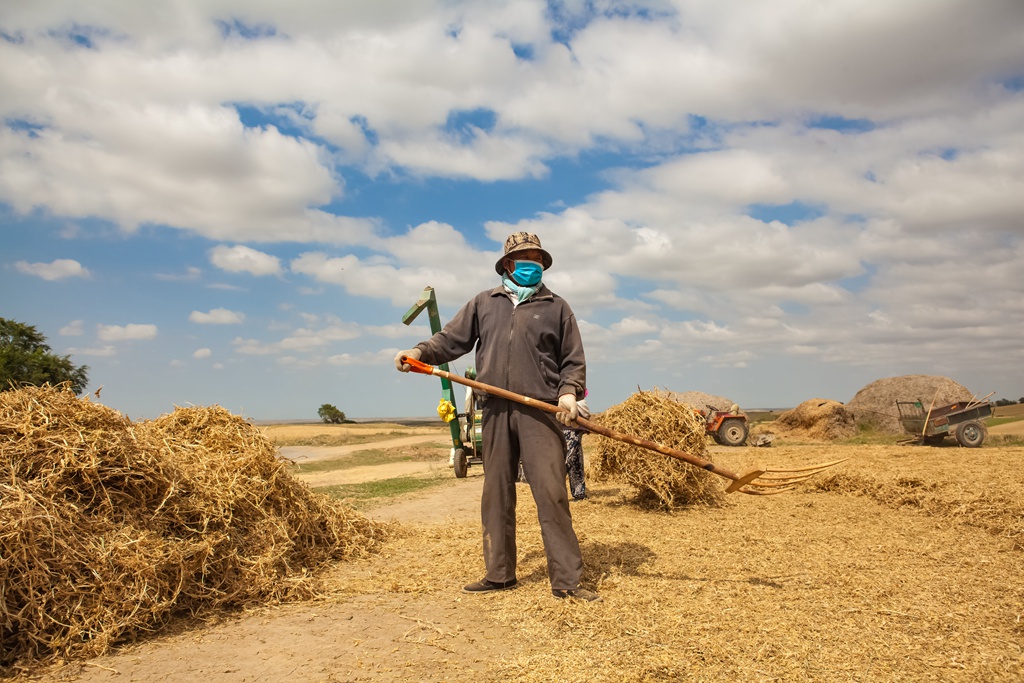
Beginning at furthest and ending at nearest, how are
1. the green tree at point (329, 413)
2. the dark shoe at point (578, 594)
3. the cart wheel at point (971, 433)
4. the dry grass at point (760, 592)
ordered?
the green tree at point (329, 413), the cart wheel at point (971, 433), the dark shoe at point (578, 594), the dry grass at point (760, 592)

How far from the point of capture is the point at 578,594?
14.3 feet

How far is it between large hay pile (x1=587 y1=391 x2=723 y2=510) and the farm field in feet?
2.11

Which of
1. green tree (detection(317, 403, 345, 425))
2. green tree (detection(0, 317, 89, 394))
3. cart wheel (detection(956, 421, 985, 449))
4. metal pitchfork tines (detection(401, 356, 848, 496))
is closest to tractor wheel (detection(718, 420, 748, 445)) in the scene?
cart wheel (detection(956, 421, 985, 449))

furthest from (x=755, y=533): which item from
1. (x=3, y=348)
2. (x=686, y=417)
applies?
(x=3, y=348)

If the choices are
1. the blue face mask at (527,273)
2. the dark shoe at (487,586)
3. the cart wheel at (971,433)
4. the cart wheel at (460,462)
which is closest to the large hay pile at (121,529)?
the dark shoe at (487,586)

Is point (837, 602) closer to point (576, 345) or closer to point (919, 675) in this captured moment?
point (919, 675)

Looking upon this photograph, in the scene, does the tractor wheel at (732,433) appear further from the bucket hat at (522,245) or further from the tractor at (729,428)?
the bucket hat at (522,245)

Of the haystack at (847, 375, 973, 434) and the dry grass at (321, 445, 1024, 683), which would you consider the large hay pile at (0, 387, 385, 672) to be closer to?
the dry grass at (321, 445, 1024, 683)

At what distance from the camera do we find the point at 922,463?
9.62 m

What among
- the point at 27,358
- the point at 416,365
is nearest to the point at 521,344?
the point at 416,365

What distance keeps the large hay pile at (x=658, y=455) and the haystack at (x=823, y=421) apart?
1273cm

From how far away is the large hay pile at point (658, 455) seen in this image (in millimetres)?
7773

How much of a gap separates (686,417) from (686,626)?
179 inches

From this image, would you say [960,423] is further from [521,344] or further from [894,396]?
[521,344]
